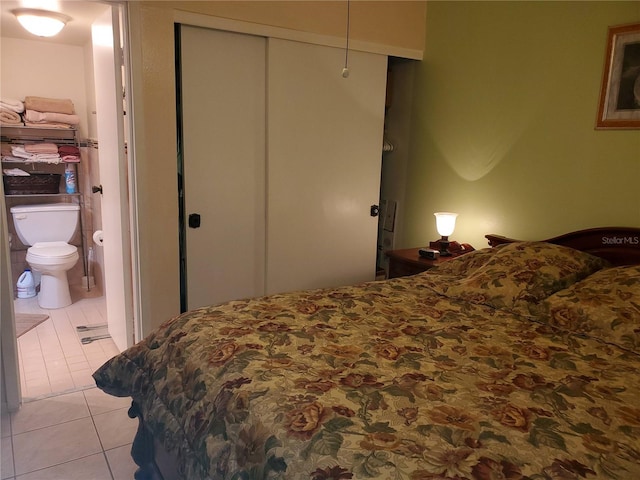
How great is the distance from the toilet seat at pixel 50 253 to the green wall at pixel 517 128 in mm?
2725

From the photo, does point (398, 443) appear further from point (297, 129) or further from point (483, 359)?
point (297, 129)

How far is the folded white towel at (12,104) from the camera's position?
380cm

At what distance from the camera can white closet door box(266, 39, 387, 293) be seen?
2947 mm

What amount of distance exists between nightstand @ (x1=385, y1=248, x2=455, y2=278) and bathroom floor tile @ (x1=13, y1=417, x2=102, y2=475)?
1887 millimetres

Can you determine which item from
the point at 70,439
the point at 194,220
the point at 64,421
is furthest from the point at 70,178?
the point at 70,439

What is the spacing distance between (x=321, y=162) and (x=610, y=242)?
1708 millimetres

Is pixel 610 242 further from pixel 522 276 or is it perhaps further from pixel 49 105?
pixel 49 105

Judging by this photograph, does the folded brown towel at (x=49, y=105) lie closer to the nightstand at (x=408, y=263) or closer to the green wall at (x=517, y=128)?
the green wall at (x=517, y=128)

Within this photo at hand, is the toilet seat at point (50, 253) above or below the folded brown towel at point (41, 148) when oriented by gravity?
below

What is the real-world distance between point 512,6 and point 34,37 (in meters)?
3.69

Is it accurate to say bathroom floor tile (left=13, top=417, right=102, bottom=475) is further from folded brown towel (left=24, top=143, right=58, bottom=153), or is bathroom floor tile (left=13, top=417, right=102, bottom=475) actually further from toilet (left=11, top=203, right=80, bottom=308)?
folded brown towel (left=24, top=143, right=58, bottom=153)

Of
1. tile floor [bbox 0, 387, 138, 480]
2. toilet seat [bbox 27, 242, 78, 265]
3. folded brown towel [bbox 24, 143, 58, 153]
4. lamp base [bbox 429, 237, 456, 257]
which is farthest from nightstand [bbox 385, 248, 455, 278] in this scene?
folded brown towel [bbox 24, 143, 58, 153]

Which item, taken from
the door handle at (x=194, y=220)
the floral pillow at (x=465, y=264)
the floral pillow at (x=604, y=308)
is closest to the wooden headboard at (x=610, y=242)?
the floral pillow at (x=604, y=308)

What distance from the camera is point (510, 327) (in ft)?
6.00
